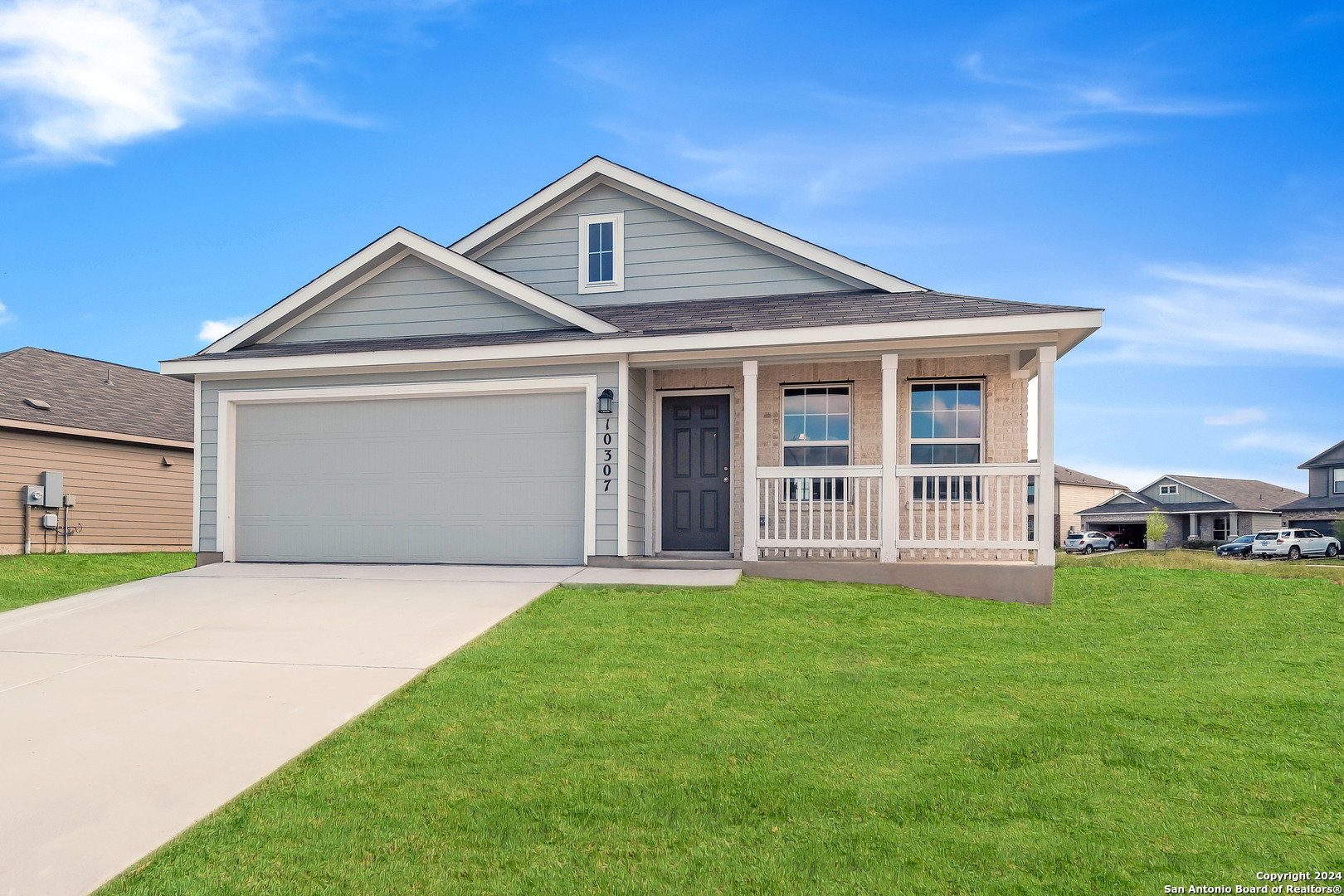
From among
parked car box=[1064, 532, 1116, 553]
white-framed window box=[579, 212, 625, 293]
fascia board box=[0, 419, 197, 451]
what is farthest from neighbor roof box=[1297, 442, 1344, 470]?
fascia board box=[0, 419, 197, 451]

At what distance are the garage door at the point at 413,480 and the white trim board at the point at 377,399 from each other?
96mm

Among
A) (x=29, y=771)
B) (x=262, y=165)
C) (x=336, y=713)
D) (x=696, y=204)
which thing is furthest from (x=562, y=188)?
(x=29, y=771)

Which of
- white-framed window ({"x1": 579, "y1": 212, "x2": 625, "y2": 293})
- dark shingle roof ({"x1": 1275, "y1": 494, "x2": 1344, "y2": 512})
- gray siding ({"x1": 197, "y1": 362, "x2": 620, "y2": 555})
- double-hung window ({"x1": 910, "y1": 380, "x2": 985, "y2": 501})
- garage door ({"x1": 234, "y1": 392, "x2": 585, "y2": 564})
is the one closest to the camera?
gray siding ({"x1": 197, "y1": 362, "x2": 620, "y2": 555})

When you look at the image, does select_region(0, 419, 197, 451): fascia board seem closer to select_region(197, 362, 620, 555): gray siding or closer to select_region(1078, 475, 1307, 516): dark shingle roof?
select_region(197, 362, 620, 555): gray siding

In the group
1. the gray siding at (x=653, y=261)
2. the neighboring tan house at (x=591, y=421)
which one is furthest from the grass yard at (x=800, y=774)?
the gray siding at (x=653, y=261)

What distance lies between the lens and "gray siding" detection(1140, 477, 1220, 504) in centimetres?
4806

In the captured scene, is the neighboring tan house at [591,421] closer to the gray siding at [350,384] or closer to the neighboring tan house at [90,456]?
the gray siding at [350,384]

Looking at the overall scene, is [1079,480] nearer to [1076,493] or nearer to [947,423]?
[1076,493]

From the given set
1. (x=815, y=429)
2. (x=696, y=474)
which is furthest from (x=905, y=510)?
(x=696, y=474)

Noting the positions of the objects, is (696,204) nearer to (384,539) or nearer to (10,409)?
(384,539)

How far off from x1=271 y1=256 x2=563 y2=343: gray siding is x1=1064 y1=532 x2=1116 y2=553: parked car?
41594 mm

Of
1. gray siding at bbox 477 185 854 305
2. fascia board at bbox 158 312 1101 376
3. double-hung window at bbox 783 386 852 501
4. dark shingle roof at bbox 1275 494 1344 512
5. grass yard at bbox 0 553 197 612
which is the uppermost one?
gray siding at bbox 477 185 854 305

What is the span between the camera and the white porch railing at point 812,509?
9281 mm

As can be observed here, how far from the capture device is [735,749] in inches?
162
